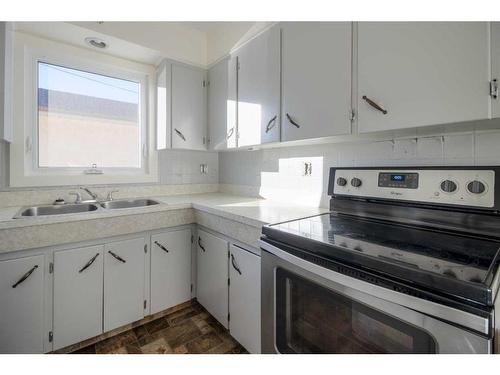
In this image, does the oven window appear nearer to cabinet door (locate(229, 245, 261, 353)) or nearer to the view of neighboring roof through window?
cabinet door (locate(229, 245, 261, 353))

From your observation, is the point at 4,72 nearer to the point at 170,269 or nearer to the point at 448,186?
the point at 170,269

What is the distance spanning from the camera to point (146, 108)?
7.50 feet

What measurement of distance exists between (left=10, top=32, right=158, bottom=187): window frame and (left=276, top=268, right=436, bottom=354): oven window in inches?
68.0

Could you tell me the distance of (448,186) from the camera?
104 cm

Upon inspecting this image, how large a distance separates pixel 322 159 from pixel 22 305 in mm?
1934

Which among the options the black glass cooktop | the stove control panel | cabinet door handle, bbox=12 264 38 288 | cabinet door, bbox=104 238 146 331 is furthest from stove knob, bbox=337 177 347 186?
cabinet door handle, bbox=12 264 38 288

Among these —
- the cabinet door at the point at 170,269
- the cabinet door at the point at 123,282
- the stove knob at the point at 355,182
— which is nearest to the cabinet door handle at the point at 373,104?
the stove knob at the point at 355,182

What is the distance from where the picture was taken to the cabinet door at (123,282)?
1.59 metres

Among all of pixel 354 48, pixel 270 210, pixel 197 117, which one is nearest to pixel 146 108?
pixel 197 117

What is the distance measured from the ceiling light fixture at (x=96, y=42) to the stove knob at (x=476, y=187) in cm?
245

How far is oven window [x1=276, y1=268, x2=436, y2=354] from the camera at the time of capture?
2.36 feet

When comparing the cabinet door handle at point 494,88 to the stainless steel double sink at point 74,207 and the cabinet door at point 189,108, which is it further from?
the stainless steel double sink at point 74,207
